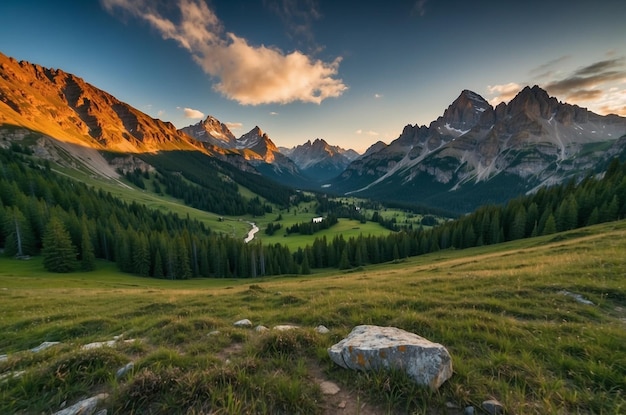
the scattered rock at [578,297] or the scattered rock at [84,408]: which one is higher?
the scattered rock at [84,408]

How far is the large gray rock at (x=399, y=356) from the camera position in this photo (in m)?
5.72

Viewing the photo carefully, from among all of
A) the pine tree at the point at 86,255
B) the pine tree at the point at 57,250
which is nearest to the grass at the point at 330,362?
the pine tree at the point at 57,250

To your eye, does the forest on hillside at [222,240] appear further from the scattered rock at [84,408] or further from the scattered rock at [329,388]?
the scattered rock at [329,388]

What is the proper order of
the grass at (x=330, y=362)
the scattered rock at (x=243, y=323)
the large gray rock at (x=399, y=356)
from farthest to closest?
the scattered rock at (x=243, y=323) < the large gray rock at (x=399, y=356) < the grass at (x=330, y=362)

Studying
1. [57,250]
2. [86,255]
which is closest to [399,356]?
[57,250]

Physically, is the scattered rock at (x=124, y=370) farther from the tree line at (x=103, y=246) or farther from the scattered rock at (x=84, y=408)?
the tree line at (x=103, y=246)

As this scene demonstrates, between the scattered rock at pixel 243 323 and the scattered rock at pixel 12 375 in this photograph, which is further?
the scattered rock at pixel 243 323

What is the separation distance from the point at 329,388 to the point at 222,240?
309 ft

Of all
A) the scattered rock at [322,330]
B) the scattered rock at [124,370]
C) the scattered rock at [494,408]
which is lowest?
the scattered rock at [322,330]

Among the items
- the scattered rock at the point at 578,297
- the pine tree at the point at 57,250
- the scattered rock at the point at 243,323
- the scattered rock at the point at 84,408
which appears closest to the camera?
the scattered rock at the point at 84,408

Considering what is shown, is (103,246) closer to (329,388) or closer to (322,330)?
(322,330)

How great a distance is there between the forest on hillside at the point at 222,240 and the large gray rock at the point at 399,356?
Result: 80.5 m

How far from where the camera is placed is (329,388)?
612cm

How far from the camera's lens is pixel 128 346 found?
9.04 m
